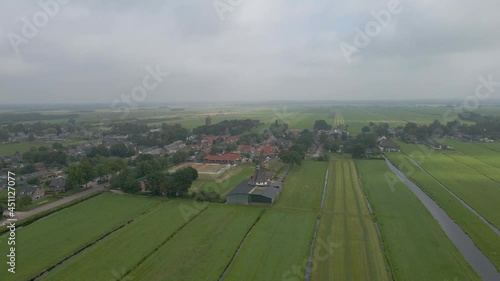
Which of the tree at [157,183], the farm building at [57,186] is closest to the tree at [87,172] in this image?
the farm building at [57,186]

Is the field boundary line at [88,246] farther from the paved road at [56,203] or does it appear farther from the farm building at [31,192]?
the farm building at [31,192]

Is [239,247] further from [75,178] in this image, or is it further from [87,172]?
[87,172]

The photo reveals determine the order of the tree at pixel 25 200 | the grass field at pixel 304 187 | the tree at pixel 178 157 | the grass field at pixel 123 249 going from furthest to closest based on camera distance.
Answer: the tree at pixel 178 157 → the grass field at pixel 304 187 → the tree at pixel 25 200 → the grass field at pixel 123 249

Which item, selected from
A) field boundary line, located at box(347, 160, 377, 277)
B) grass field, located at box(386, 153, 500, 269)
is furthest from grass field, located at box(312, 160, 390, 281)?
grass field, located at box(386, 153, 500, 269)

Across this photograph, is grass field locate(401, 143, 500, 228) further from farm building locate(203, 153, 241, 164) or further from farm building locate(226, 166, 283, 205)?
farm building locate(203, 153, 241, 164)

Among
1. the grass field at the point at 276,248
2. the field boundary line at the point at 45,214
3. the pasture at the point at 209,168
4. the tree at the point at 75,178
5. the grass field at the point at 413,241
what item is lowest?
the pasture at the point at 209,168

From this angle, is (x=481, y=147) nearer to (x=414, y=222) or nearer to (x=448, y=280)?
(x=414, y=222)

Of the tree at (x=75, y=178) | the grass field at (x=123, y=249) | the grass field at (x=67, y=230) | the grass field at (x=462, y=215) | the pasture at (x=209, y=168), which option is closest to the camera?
the grass field at (x=123, y=249)
